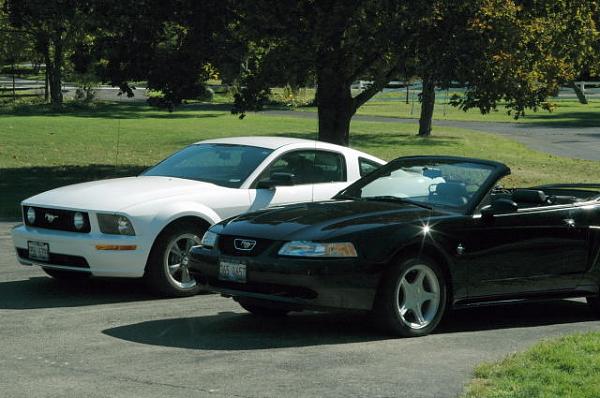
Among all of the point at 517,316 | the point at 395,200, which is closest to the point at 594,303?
the point at 517,316

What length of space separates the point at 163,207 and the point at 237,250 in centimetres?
170

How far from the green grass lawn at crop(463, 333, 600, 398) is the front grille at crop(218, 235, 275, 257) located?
2.03 metres

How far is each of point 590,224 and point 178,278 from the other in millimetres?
3682

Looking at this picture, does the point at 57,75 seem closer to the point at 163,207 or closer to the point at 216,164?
the point at 216,164

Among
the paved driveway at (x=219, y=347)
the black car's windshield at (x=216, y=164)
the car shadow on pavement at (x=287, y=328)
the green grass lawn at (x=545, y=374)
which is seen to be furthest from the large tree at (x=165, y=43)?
the green grass lawn at (x=545, y=374)

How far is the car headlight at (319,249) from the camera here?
865 centimetres

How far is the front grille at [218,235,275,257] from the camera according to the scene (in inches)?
348

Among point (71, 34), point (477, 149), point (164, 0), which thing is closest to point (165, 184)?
point (164, 0)

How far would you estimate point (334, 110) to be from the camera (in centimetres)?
2658

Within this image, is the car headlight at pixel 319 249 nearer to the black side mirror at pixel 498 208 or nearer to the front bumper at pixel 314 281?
the front bumper at pixel 314 281

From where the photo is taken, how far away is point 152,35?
26531 mm

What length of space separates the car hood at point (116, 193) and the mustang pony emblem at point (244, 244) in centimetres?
170

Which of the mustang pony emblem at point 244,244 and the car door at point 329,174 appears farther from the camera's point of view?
the car door at point 329,174

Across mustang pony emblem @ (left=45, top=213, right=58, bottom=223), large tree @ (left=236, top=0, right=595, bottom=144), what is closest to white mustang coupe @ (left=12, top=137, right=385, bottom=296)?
mustang pony emblem @ (left=45, top=213, right=58, bottom=223)
